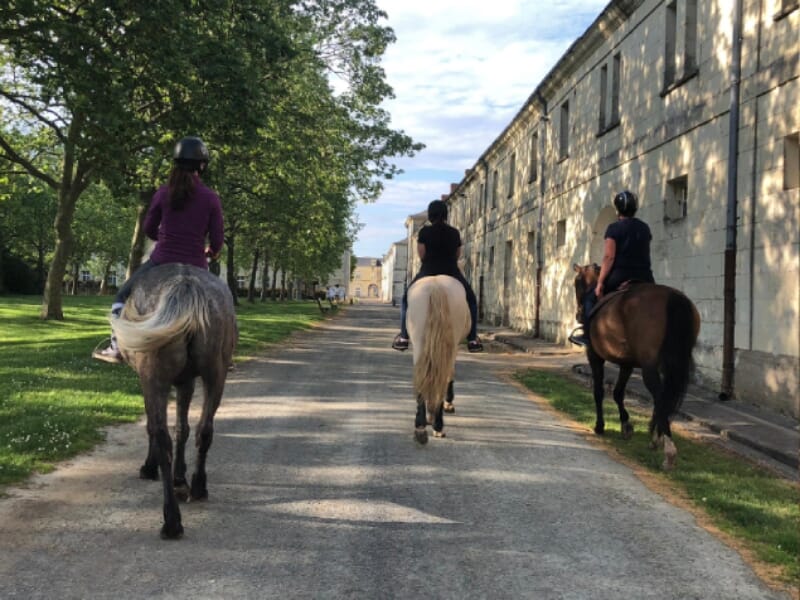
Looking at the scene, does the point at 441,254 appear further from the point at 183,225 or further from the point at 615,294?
the point at 183,225

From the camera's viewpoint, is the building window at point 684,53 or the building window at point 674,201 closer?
the building window at point 684,53

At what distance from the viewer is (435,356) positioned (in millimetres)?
6344

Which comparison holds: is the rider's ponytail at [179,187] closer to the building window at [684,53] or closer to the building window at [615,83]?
the building window at [684,53]

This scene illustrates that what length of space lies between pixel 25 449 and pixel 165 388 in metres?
2.34

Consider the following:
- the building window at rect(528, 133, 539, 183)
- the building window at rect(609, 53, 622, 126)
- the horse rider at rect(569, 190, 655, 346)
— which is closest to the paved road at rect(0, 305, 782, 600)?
the horse rider at rect(569, 190, 655, 346)

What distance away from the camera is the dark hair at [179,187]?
453cm

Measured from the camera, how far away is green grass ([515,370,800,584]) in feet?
12.8

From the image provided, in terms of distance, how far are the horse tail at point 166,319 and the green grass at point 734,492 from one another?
3.70 meters

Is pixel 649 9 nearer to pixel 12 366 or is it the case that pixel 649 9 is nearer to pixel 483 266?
pixel 12 366

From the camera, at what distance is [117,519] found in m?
4.07

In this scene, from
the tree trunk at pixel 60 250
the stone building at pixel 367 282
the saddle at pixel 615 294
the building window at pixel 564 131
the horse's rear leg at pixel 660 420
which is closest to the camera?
the horse's rear leg at pixel 660 420

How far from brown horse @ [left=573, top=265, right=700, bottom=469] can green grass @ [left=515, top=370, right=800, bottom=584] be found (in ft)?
0.90

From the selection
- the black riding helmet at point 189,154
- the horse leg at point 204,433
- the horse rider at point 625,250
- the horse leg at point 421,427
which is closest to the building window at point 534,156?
the horse rider at point 625,250

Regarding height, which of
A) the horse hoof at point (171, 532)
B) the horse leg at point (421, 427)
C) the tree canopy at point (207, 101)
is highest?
the tree canopy at point (207, 101)
